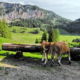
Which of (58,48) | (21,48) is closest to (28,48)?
(21,48)

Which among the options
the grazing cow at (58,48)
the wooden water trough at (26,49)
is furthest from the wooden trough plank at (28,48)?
the grazing cow at (58,48)

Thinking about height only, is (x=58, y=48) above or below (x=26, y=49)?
above

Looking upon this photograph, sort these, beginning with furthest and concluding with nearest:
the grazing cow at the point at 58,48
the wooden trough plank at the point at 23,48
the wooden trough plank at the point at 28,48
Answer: the wooden trough plank at the point at 23,48 → the wooden trough plank at the point at 28,48 → the grazing cow at the point at 58,48

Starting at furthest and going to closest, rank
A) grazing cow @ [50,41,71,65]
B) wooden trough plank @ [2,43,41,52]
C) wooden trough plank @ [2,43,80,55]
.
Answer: wooden trough plank @ [2,43,41,52], wooden trough plank @ [2,43,80,55], grazing cow @ [50,41,71,65]

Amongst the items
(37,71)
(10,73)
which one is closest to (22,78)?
(10,73)

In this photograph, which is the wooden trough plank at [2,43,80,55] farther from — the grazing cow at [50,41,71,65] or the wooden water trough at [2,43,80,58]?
the grazing cow at [50,41,71,65]

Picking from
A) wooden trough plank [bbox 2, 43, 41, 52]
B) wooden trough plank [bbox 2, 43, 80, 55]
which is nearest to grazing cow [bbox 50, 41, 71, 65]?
wooden trough plank [bbox 2, 43, 80, 55]

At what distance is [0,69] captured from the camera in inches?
484

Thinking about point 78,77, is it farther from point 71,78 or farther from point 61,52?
point 61,52

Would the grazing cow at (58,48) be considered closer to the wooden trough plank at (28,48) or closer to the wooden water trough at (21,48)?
the wooden trough plank at (28,48)

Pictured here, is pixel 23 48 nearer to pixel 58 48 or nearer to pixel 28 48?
pixel 28 48

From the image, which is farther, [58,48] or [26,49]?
[26,49]

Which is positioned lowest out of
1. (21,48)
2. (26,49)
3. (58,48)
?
(26,49)

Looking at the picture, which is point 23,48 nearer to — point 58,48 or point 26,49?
point 26,49
